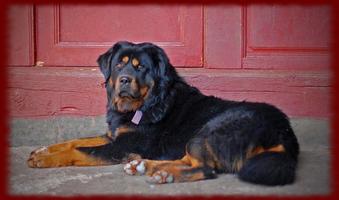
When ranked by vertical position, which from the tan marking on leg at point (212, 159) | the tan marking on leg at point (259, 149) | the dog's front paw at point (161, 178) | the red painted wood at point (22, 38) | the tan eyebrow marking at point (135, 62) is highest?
the red painted wood at point (22, 38)

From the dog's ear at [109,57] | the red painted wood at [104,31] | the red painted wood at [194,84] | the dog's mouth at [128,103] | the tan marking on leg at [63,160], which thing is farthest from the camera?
the red painted wood at [104,31]

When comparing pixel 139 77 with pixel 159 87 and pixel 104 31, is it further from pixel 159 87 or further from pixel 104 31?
pixel 104 31

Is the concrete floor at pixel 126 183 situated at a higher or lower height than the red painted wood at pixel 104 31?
lower

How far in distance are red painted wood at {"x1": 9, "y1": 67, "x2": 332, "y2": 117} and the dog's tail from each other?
5.72 ft

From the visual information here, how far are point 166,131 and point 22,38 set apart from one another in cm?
209

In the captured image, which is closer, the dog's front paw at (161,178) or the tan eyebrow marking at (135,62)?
the dog's front paw at (161,178)

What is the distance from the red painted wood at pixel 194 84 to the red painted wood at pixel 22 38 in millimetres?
109

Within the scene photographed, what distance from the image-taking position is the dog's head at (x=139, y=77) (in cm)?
481

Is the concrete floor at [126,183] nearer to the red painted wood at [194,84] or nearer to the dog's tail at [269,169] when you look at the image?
the dog's tail at [269,169]

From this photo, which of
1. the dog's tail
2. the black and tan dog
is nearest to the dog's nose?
the black and tan dog

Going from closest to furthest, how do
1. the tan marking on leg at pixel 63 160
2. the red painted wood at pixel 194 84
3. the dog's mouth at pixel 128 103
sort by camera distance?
1. the tan marking on leg at pixel 63 160
2. the dog's mouth at pixel 128 103
3. the red painted wood at pixel 194 84

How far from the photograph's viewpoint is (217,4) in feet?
18.8

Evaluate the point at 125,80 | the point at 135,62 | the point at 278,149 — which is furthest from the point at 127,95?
the point at 278,149

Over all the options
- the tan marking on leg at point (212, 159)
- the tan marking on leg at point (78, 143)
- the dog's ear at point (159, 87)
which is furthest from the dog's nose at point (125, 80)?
the tan marking on leg at point (212, 159)
